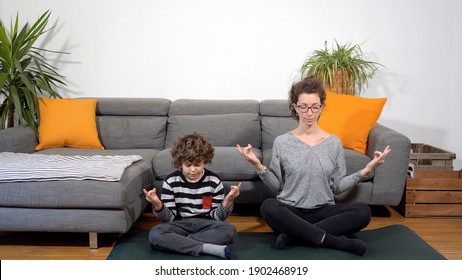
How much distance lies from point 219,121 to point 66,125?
3.68ft

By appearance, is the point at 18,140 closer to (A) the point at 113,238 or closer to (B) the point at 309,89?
(A) the point at 113,238

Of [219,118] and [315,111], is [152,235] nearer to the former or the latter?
[315,111]

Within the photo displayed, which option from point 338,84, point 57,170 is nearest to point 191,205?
point 57,170

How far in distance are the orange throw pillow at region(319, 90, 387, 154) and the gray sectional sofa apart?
79mm

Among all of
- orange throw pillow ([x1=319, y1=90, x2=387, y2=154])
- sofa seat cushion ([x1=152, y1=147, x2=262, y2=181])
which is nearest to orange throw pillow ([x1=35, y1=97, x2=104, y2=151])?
sofa seat cushion ([x1=152, y1=147, x2=262, y2=181])

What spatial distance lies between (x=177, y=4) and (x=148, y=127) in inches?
45.2

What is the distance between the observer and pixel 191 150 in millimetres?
2646

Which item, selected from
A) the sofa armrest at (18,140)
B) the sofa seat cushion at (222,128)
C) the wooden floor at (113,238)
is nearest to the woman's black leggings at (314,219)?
the wooden floor at (113,238)

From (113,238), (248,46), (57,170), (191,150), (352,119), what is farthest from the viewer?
(248,46)

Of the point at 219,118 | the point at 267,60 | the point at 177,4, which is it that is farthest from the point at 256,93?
the point at 177,4

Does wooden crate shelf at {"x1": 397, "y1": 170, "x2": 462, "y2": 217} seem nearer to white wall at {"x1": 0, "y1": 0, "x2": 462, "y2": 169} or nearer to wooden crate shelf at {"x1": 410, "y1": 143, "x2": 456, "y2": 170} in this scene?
wooden crate shelf at {"x1": 410, "y1": 143, "x2": 456, "y2": 170}

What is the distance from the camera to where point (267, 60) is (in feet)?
14.5

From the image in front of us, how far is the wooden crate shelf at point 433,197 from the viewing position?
3.47m

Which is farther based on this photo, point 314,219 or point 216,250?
point 314,219
